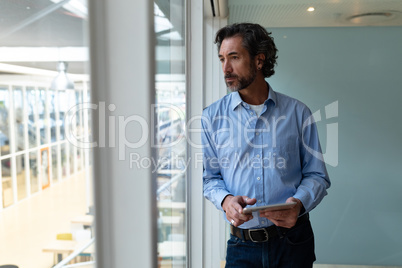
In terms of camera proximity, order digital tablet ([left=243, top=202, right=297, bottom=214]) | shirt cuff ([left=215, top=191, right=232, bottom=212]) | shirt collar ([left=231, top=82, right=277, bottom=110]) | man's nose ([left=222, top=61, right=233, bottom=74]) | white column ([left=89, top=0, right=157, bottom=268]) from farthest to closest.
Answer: man's nose ([left=222, top=61, right=233, bottom=74]), shirt collar ([left=231, top=82, right=277, bottom=110]), shirt cuff ([left=215, top=191, right=232, bottom=212]), digital tablet ([left=243, top=202, right=297, bottom=214]), white column ([left=89, top=0, right=157, bottom=268])

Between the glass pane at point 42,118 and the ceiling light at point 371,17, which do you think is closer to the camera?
the glass pane at point 42,118

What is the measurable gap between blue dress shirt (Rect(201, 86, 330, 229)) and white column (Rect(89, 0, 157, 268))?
0.89 m

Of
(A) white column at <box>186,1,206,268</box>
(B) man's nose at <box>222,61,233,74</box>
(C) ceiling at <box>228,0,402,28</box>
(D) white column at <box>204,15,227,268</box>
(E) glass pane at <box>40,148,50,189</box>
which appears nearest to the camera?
(E) glass pane at <box>40,148,50,189</box>

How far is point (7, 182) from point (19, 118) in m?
0.12

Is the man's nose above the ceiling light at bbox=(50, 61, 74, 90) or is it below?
above

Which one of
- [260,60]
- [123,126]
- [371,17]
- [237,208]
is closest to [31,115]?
[123,126]

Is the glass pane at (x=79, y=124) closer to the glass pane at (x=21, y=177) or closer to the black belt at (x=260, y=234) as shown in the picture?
the glass pane at (x=21, y=177)

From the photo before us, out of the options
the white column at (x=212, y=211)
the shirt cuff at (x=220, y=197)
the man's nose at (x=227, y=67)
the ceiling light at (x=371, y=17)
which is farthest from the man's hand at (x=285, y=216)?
the ceiling light at (x=371, y=17)

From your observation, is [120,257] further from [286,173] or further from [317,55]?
[317,55]

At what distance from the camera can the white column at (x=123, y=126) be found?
0.63 m

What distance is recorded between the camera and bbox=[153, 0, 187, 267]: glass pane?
1.61 meters

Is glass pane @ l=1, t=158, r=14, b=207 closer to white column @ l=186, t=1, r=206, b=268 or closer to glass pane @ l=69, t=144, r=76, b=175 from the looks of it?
glass pane @ l=69, t=144, r=76, b=175

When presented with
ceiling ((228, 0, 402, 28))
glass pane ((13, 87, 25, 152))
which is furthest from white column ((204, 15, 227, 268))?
glass pane ((13, 87, 25, 152))

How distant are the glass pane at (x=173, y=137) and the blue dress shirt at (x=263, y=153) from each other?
0.19 meters
